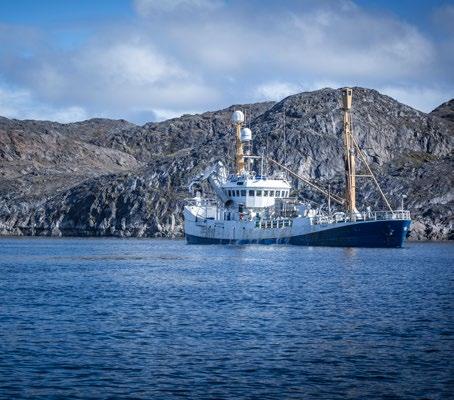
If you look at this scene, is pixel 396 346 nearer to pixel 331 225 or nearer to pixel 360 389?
pixel 360 389

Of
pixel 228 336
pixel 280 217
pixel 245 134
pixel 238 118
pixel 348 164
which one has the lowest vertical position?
pixel 228 336

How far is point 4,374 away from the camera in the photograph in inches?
1286

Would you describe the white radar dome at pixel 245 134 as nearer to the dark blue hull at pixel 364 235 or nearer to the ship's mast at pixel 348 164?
the ship's mast at pixel 348 164

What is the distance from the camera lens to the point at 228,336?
136ft

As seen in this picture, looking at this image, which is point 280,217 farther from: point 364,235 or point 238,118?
point 238,118

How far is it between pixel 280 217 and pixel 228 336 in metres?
107

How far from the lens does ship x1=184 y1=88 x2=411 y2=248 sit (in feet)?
433

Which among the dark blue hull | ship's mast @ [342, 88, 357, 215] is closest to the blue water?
the dark blue hull

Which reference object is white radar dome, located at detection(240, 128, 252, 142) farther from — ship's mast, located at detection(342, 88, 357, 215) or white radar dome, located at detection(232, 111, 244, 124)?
ship's mast, located at detection(342, 88, 357, 215)

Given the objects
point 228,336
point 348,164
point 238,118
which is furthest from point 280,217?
point 228,336

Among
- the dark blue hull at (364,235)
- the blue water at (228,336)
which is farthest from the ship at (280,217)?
the blue water at (228,336)

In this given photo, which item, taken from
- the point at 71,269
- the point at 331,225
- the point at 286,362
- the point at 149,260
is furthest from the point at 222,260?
the point at 286,362

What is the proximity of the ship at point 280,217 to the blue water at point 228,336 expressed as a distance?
169ft

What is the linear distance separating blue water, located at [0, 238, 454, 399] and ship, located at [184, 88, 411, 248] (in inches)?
2029
